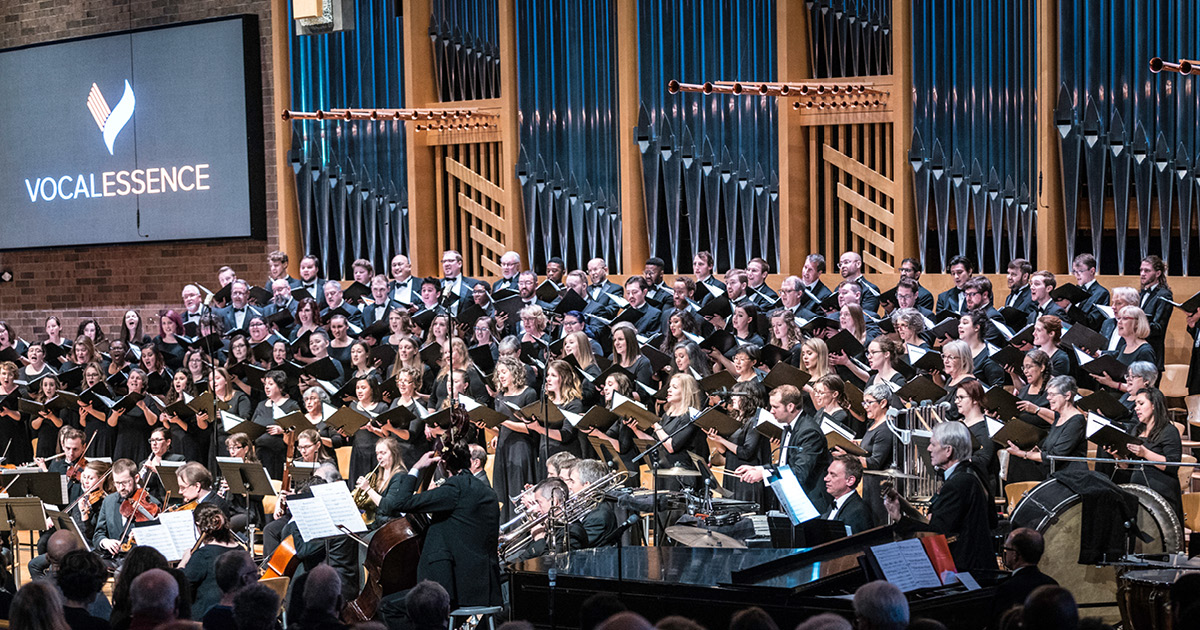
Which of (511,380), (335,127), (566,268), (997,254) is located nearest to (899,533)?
(511,380)

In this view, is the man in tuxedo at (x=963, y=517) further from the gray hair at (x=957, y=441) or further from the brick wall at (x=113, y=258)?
the brick wall at (x=113, y=258)

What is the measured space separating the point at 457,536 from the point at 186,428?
14.1 feet

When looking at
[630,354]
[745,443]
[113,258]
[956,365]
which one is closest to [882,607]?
[745,443]

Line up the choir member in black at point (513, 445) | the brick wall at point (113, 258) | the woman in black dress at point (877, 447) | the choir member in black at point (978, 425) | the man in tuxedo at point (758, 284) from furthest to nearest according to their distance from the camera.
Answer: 1. the brick wall at point (113, 258)
2. the man in tuxedo at point (758, 284)
3. the choir member in black at point (513, 445)
4. the woman in black dress at point (877, 447)
5. the choir member in black at point (978, 425)

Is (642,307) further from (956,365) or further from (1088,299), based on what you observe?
(956,365)

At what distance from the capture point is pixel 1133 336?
8055 millimetres

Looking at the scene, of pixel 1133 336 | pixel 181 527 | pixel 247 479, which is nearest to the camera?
pixel 181 527

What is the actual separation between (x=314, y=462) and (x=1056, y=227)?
5.52m

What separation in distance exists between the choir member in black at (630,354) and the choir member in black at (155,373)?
3223mm

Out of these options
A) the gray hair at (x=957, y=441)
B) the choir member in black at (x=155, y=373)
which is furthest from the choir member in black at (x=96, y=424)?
the gray hair at (x=957, y=441)

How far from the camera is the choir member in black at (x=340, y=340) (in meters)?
10.2

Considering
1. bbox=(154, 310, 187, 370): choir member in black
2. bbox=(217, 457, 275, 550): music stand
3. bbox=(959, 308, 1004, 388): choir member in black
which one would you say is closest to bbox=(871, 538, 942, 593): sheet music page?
bbox=(959, 308, 1004, 388): choir member in black

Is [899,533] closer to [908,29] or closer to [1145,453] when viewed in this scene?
[1145,453]

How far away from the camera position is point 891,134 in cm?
1165
